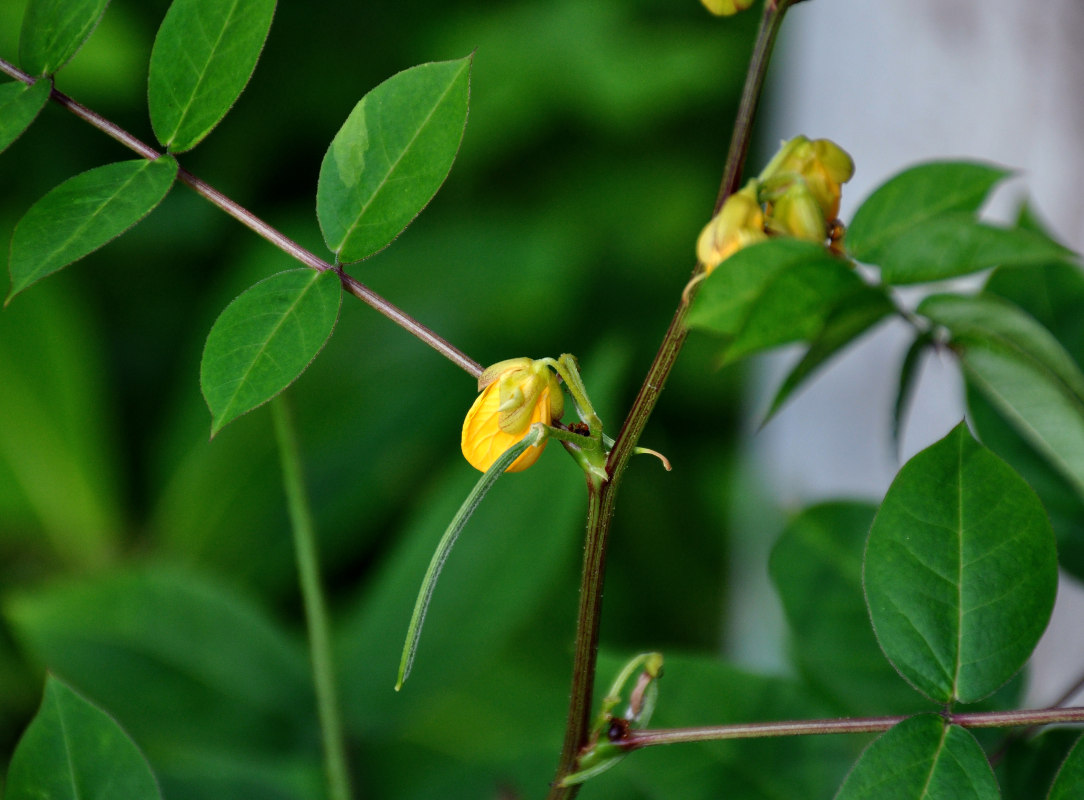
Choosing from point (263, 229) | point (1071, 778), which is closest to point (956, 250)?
point (1071, 778)

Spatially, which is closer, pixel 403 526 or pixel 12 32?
pixel 12 32

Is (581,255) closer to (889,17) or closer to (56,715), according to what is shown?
(889,17)

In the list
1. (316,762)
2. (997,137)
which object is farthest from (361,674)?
(997,137)

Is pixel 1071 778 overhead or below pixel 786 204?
below

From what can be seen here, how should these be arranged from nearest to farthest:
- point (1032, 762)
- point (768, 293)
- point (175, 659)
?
point (768, 293), point (1032, 762), point (175, 659)

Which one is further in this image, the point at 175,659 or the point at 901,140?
the point at 901,140

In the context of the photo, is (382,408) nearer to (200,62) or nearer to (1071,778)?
(200,62)
